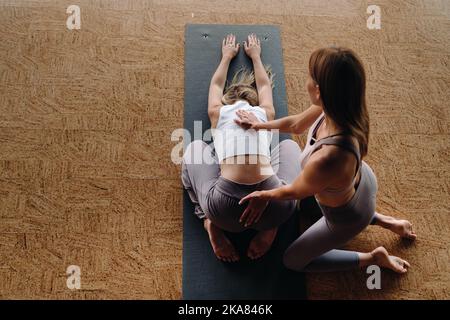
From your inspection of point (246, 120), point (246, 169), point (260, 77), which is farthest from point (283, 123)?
point (260, 77)

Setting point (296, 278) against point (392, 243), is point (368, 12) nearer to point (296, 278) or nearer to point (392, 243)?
point (392, 243)

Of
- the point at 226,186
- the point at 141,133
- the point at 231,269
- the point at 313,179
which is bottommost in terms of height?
the point at 231,269

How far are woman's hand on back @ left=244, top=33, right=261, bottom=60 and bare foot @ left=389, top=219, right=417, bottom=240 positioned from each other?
93 centimetres

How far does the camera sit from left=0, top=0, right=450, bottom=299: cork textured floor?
1.52 meters

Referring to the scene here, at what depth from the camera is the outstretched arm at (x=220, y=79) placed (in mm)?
1720

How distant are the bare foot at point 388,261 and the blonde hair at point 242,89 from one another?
2.39 feet

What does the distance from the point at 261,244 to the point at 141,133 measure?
0.69 metres

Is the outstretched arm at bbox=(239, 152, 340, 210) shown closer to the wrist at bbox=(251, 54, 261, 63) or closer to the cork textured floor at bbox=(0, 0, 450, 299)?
the cork textured floor at bbox=(0, 0, 450, 299)

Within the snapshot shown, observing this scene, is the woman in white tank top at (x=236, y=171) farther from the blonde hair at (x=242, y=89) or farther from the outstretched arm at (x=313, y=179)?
the outstretched arm at (x=313, y=179)

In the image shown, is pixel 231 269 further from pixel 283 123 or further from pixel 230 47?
pixel 230 47

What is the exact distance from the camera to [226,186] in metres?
1.39

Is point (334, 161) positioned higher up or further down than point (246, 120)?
further down
